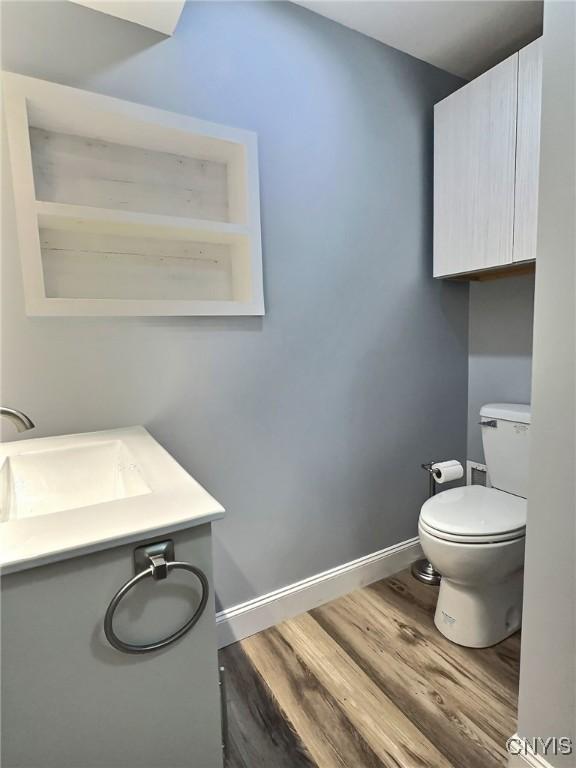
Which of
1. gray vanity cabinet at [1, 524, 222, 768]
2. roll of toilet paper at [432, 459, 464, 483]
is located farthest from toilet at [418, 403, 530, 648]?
gray vanity cabinet at [1, 524, 222, 768]

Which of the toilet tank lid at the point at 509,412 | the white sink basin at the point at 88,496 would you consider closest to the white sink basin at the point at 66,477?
the white sink basin at the point at 88,496

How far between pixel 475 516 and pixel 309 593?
78cm

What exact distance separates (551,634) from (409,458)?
1119mm

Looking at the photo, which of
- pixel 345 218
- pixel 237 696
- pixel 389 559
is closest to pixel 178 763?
pixel 237 696

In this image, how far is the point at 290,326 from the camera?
1.66m

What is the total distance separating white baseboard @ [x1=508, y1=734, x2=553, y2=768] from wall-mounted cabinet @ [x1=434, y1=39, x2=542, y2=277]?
5.17ft

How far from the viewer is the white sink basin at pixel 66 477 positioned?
1.00 meters

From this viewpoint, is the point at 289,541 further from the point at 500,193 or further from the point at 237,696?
the point at 500,193

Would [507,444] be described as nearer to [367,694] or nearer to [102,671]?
[367,694]

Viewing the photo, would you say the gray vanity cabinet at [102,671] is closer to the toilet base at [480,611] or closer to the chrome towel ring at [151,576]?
the chrome towel ring at [151,576]

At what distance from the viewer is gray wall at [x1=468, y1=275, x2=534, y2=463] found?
1979mm

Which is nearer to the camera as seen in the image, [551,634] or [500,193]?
[551,634]

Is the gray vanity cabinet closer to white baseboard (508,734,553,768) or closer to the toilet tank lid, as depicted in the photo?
white baseboard (508,734,553,768)

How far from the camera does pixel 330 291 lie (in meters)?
1.74
